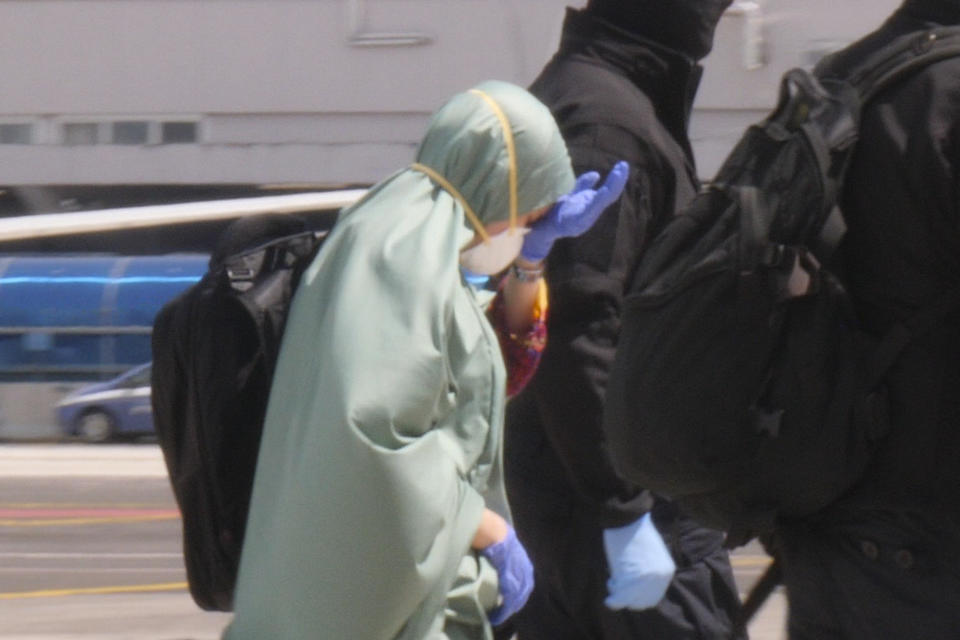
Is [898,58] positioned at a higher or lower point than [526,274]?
higher

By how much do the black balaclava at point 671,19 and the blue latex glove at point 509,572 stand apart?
1.07 meters

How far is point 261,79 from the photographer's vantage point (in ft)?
108

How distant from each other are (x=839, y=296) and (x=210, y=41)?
31.7 metres

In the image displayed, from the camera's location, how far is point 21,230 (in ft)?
38.9

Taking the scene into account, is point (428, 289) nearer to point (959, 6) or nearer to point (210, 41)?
point (959, 6)

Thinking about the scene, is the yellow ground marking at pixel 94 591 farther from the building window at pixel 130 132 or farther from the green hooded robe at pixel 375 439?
the building window at pixel 130 132

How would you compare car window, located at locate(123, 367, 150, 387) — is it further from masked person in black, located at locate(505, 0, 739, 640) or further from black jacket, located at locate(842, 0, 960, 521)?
black jacket, located at locate(842, 0, 960, 521)

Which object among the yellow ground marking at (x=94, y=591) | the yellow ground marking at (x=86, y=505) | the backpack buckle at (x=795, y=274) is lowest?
the yellow ground marking at (x=86, y=505)

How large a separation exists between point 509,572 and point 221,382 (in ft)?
1.72

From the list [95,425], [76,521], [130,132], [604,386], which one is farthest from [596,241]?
[130,132]

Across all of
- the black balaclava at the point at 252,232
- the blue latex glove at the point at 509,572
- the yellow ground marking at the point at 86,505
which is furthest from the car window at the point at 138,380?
the blue latex glove at the point at 509,572

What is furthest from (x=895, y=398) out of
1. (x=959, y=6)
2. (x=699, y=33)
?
(x=699, y=33)

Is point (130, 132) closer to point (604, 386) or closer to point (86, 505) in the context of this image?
point (86, 505)

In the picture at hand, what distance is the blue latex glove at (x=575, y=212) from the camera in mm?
3061
